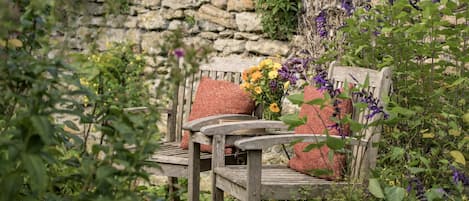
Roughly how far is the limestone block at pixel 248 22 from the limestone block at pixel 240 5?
0.11ft

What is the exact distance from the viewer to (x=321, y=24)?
4457 mm

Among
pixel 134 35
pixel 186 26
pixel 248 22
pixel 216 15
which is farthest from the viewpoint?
pixel 134 35

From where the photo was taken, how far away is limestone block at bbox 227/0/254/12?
202 inches

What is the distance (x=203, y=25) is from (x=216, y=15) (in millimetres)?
143

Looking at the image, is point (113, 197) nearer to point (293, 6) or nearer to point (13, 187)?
point (13, 187)

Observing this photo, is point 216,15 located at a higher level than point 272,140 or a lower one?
higher

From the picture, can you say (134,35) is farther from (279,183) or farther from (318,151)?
(279,183)

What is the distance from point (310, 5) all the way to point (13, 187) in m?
3.37

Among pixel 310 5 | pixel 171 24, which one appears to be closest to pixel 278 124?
pixel 310 5

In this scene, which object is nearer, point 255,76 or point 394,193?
point 394,193

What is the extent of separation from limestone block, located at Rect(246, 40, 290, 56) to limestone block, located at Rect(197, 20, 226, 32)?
30 centimetres

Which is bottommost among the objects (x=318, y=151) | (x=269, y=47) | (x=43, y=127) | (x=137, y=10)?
(x=318, y=151)

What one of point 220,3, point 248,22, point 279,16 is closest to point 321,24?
point 279,16

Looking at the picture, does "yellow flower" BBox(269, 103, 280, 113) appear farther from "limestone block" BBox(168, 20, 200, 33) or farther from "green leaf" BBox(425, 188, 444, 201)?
"limestone block" BBox(168, 20, 200, 33)
